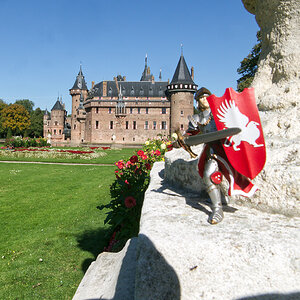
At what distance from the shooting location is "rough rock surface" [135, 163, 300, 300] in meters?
1.64

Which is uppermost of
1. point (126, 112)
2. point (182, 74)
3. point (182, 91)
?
point (182, 74)

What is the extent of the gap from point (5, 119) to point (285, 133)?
75.6 meters

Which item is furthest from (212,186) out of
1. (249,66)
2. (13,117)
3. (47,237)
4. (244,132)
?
(13,117)

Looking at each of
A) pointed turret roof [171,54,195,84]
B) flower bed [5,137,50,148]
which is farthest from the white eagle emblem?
pointed turret roof [171,54,195,84]

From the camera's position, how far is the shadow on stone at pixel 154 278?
5.73ft

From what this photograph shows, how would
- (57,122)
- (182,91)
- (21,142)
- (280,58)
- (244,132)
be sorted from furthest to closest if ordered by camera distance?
(57,122), (182,91), (21,142), (280,58), (244,132)

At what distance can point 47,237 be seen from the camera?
17.2 feet

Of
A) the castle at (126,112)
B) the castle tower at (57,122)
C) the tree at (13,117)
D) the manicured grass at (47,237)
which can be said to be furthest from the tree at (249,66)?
the tree at (13,117)

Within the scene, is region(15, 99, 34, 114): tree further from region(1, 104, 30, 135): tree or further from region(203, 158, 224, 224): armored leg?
region(203, 158, 224, 224): armored leg

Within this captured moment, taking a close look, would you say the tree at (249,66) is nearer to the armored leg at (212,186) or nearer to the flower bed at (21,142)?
the armored leg at (212,186)

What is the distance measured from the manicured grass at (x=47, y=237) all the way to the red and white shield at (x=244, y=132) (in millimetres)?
2760

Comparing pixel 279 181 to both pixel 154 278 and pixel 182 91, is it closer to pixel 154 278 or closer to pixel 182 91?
pixel 154 278

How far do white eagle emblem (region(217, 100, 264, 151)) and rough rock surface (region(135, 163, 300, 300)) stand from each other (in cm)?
67

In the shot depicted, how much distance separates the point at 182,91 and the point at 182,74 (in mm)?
3159
